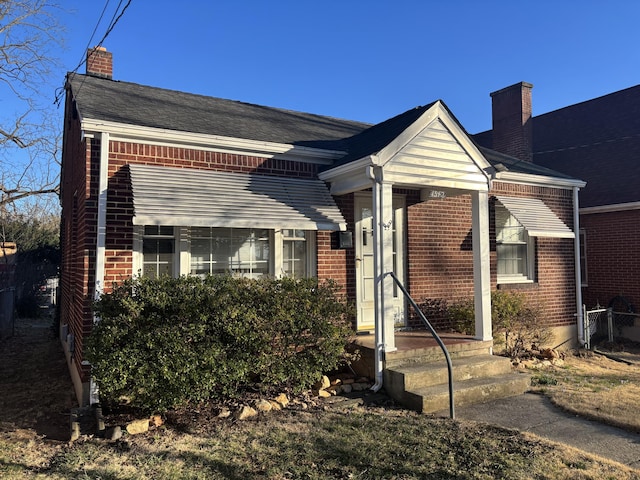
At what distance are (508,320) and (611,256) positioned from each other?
5679 mm

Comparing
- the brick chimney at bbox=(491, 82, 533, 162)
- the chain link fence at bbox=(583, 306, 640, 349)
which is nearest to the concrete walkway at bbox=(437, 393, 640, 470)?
the chain link fence at bbox=(583, 306, 640, 349)

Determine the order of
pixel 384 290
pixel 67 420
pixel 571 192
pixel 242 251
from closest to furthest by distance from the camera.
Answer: pixel 67 420 < pixel 384 290 < pixel 242 251 < pixel 571 192

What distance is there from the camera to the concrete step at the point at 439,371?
19.9ft

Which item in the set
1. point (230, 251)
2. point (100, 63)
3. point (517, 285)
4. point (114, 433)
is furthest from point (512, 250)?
point (100, 63)

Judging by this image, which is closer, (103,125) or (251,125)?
(103,125)

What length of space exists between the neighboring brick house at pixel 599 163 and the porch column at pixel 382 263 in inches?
330

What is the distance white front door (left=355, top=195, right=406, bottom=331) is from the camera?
26.7 ft

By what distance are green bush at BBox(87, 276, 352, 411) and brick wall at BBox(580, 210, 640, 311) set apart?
30.4ft

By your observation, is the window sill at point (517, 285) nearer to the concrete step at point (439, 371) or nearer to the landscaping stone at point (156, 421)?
the concrete step at point (439, 371)

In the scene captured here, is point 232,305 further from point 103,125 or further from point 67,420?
point 103,125

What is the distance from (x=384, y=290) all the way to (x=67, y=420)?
14.0ft

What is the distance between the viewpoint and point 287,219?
659cm

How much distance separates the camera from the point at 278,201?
271 inches

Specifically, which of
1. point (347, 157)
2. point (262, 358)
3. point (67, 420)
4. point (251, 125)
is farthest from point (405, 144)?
point (67, 420)
